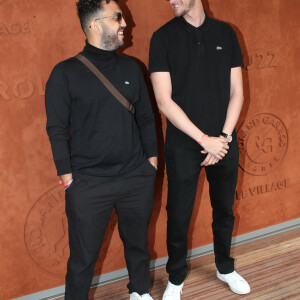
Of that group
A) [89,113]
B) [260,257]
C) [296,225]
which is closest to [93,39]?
[89,113]

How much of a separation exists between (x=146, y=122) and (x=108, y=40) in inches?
20.8

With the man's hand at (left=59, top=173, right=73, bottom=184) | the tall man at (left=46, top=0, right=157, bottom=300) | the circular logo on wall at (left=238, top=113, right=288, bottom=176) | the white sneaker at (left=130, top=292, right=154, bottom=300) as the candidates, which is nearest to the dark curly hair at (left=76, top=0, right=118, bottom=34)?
the tall man at (left=46, top=0, right=157, bottom=300)

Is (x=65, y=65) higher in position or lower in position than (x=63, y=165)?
higher

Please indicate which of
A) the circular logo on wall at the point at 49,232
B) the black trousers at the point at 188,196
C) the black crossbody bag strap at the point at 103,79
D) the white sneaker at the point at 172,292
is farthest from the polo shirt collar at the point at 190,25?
the white sneaker at the point at 172,292

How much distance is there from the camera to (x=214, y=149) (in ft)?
6.97

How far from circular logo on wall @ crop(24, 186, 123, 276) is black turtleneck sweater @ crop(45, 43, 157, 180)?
531 millimetres

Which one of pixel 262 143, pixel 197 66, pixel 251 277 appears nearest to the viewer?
pixel 197 66

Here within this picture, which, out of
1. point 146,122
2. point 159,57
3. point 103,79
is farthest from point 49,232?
point 159,57

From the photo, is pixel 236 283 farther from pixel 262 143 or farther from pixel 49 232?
pixel 49 232

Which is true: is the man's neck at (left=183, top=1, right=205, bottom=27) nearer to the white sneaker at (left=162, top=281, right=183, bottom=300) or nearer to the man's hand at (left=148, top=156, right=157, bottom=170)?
the man's hand at (left=148, top=156, right=157, bottom=170)

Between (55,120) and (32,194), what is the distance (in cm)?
70

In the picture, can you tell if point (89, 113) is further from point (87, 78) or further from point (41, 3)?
point (41, 3)

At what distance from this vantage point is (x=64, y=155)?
6.36ft

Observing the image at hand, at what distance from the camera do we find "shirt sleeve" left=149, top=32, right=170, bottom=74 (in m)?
2.09
